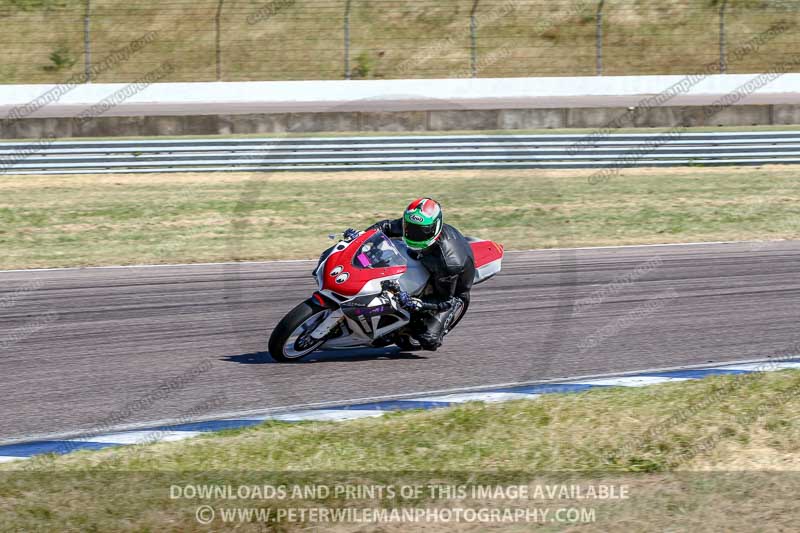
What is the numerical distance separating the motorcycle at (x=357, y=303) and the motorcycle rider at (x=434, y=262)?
0.08 meters

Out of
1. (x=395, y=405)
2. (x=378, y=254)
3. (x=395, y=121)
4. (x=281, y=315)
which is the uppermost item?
(x=378, y=254)

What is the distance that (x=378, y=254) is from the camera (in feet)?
26.5

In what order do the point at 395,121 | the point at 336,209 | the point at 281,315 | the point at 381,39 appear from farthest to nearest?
the point at 381,39 < the point at 395,121 < the point at 336,209 < the point at 281,315

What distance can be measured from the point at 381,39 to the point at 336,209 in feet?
45.4

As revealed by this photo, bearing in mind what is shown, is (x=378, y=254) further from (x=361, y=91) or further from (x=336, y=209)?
(x=361, y=91)

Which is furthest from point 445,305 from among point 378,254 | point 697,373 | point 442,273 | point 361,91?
point 361,91

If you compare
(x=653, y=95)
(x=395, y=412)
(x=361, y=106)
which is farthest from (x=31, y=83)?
(x=395, y=412)

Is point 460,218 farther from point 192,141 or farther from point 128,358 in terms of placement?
point 128,358

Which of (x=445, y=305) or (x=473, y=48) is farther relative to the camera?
(x=473, y=48)

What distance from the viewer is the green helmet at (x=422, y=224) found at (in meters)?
7.80

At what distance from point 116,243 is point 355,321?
7.11 m

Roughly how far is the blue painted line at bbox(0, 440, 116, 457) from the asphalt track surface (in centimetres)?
22

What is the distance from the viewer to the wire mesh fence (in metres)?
27.6

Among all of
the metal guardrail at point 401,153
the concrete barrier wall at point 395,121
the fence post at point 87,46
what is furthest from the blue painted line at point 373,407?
the fence post at point 87,46
